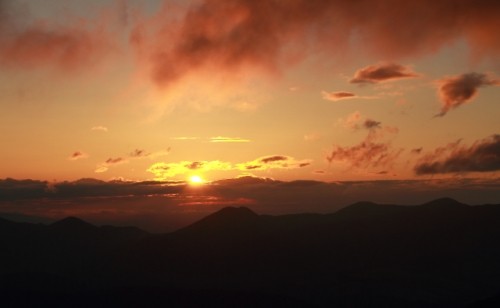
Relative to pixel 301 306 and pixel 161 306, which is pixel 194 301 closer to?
pixel 161 306

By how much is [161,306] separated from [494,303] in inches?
3961

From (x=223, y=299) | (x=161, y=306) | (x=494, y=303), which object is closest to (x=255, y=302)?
(x=223, y=299)

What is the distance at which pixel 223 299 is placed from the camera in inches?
7726

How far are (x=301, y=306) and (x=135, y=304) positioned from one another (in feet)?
170

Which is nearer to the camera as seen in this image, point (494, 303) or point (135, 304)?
point (494, 303)

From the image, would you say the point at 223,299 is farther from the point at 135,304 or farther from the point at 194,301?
the point at 135,304

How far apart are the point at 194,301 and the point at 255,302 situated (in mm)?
20816

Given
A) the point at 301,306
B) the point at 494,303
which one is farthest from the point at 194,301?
the point at 494,303

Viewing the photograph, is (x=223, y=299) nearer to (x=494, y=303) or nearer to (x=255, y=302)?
(x=255, y=302)

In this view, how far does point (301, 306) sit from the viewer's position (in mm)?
190250

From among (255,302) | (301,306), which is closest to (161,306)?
(255,302)

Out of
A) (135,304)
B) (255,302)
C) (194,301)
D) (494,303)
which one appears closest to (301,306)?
(255,302)

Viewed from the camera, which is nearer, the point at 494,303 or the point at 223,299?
the point at 494,303

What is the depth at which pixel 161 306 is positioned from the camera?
646 feet
